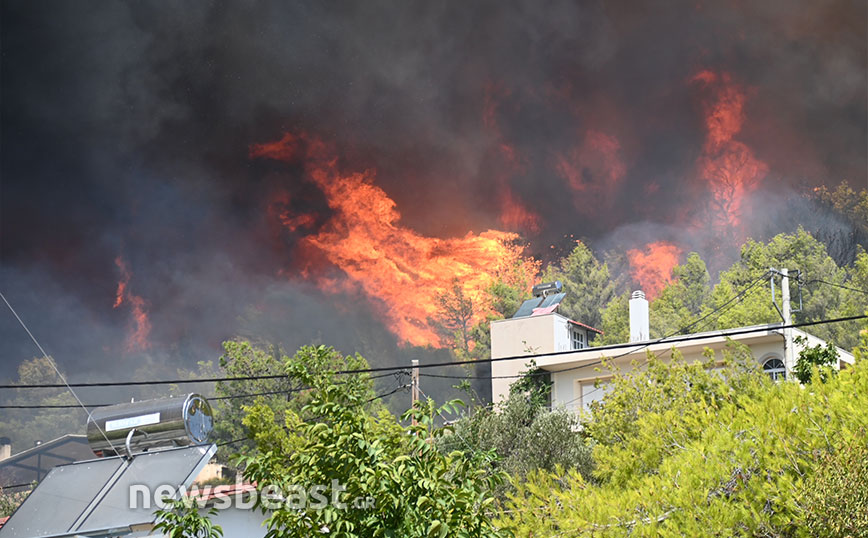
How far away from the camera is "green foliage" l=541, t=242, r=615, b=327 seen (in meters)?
59.2

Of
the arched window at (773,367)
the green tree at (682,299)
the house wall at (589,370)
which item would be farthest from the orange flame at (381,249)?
the arched window at (773,367)

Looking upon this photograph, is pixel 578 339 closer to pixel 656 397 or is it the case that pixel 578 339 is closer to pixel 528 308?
pixel 528 308

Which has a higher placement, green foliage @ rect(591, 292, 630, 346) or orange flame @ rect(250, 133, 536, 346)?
orange flame @ rect(250, 133, 536, 346)

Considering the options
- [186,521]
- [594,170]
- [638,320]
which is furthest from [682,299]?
[186,521]

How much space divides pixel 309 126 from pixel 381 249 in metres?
11.7

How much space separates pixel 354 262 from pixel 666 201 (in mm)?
25805

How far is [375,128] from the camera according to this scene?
75.1 m

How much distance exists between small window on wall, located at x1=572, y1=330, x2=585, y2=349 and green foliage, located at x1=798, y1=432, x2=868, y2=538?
1175 inches

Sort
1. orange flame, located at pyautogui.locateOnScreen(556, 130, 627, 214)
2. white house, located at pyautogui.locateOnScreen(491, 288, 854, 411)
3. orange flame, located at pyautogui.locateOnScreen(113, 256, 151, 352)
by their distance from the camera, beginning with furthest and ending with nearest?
orange flame, located at pyautogui.locateOnScreen(113, 256, 151, 352), orange flame, located at pyautogui.locateOnScreen(556, 130, 627, 214), white house, located at pyautogui.locateOnScreen(491, 288, 854, 411)

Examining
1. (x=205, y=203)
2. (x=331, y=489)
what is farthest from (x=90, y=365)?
(x=331, y=489)

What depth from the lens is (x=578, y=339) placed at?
36.6m

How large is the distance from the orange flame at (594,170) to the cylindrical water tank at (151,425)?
64.5 meters

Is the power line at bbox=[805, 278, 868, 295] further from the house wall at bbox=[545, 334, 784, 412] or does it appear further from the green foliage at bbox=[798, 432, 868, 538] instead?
the green foliage at bbox=[798, 432, 868, 538]

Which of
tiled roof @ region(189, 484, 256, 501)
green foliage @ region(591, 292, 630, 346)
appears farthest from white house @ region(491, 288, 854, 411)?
green foliage @ region(591, 292, 630, 346)
